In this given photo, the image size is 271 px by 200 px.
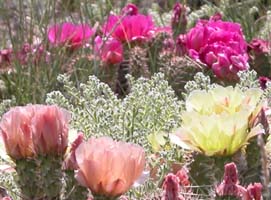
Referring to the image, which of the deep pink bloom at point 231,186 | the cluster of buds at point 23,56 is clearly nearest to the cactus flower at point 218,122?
the deep pink bloom at point 231,186

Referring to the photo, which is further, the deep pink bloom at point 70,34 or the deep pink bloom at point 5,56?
the deep pink bloom at point 5,56

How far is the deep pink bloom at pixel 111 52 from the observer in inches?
123

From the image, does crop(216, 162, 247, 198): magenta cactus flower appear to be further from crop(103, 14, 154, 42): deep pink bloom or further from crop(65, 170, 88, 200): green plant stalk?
crop(103, 14, 154, 42): deep pink bloom

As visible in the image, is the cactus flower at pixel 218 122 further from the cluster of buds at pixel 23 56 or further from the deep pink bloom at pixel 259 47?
the cluster of buds at pixel 23 56

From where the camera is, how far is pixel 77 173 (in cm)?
138

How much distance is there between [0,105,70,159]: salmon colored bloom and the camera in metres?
1.38

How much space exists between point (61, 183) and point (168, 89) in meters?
1.05

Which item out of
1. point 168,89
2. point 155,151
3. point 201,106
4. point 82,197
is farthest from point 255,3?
point 82,197

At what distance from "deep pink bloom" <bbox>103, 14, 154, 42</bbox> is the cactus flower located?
1506mm

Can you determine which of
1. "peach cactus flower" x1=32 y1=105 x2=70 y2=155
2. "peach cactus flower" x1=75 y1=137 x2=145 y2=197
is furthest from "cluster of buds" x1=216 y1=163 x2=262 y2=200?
"peach cactus flower" x1=32 y1=105 x2=70 y2=155

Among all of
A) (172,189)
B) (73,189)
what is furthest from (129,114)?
(172,189)

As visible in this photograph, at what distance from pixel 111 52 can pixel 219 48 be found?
0.48 metres

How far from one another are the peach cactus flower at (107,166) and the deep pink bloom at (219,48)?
4.64 feet

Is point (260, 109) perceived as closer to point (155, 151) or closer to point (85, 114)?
point (155, 151)
